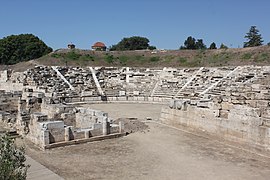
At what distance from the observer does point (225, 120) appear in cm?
1591

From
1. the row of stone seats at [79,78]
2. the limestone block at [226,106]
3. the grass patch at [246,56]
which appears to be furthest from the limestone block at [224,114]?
the grass patch at [246,56]

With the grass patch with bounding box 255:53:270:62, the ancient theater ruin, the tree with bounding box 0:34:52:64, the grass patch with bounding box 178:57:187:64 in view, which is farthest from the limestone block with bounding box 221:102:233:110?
the tree with bounding box 0:34:52:64

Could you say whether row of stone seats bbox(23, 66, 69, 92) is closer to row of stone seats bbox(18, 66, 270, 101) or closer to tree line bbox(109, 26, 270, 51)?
row of stone seats bbox(18, 66, 270, 101)

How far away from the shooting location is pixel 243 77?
3055cm

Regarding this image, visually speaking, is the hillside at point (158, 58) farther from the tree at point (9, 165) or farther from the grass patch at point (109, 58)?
the tree at point (9, 165)

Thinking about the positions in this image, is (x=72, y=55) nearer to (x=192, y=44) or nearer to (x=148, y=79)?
(x=148, y=79)

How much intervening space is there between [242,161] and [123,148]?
5.11m

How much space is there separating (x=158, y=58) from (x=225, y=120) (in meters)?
28.9

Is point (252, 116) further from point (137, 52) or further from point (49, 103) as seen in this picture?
point (137, 52)

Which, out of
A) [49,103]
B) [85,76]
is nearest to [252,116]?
[49,103]

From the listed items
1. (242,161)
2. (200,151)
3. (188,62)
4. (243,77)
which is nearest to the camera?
(242,161)

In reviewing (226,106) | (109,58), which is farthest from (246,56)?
(226,106)

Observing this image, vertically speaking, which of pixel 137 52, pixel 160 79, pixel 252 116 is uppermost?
pixel 137 52

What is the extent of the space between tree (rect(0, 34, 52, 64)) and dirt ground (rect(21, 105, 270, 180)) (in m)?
54.9
